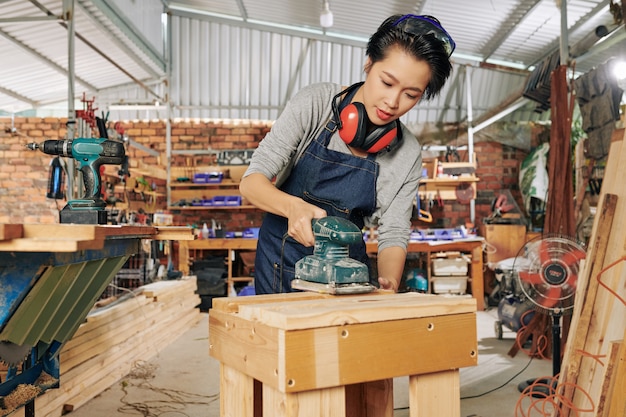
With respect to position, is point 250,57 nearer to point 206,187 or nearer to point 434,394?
point 206,187

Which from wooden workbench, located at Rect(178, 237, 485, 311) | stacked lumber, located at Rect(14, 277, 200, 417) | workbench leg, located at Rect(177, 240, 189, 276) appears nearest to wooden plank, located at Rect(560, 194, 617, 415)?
stacked lumber, located at Rect(14, 277, 200, 417)

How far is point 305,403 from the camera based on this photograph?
103 cm

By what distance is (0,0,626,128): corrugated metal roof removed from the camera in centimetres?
640

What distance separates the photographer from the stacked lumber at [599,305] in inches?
92.0

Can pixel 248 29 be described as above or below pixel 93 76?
above

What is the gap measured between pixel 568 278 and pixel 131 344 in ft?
10.2

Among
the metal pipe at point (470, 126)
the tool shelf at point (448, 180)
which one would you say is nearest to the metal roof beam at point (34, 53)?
the tool shelf at point (448, 180)

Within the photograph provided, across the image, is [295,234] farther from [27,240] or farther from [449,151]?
[449,151]

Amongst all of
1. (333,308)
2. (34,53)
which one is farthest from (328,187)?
(34,53)

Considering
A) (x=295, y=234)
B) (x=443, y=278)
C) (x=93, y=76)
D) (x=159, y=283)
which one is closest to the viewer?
(x=295, y=234)

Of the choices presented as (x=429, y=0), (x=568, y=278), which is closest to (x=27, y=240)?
(x=568, y=278)

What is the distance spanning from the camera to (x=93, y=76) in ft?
24.8

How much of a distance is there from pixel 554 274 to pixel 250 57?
5847mm

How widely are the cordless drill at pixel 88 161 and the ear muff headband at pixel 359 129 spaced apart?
1195mm
